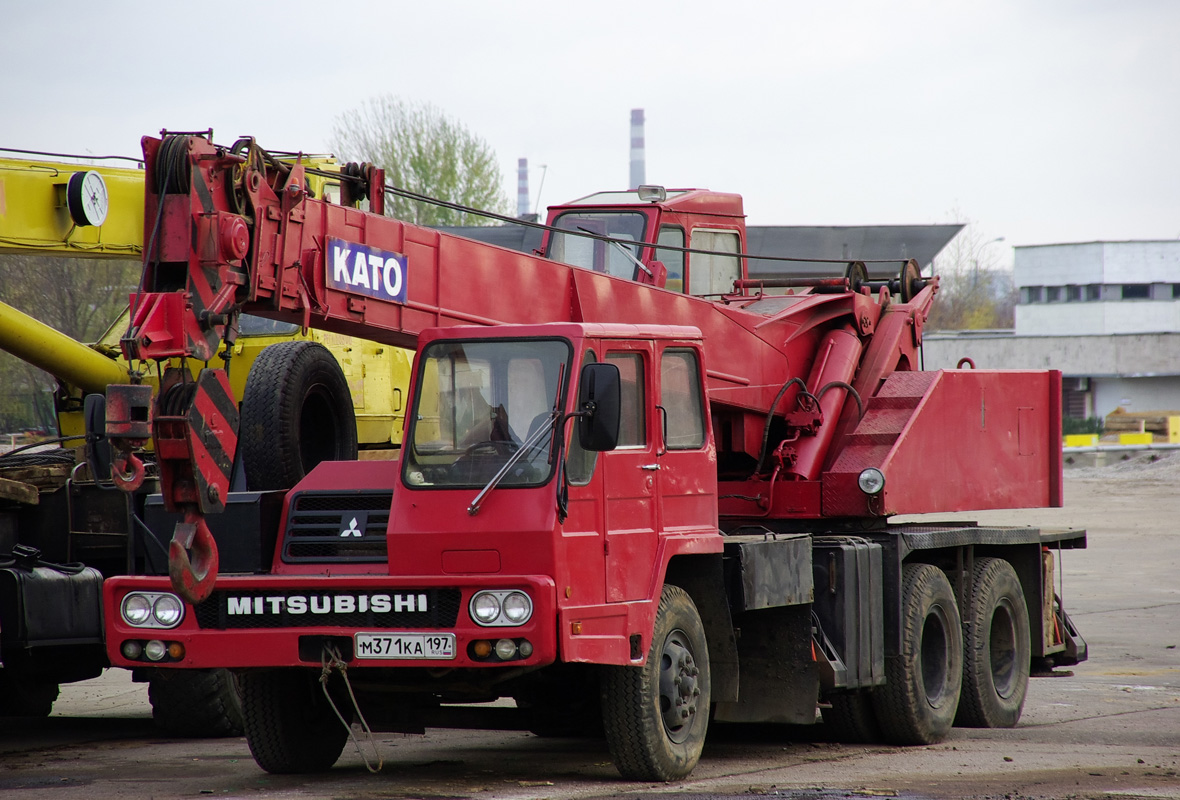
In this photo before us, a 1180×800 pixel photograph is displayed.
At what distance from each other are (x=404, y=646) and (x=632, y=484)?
1423 mm

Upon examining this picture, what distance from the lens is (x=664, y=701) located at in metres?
8.02

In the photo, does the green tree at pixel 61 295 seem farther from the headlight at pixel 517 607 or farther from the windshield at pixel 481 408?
the headlight at pixel 517 607

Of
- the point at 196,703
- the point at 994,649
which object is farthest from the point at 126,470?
the point at 994,649

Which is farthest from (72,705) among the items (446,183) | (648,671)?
(446,183)

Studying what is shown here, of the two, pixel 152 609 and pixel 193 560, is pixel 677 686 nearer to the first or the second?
pixel 193 560

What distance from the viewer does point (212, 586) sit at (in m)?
7.46

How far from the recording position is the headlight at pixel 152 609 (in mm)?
7641

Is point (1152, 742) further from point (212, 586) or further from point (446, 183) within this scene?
point (446, 183)

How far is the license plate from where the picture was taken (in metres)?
7.20

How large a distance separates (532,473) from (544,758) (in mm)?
2464

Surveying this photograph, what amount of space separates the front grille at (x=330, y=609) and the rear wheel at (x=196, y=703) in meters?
2.85

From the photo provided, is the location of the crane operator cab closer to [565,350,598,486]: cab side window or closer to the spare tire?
the spare tire

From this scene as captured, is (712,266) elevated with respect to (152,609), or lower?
elevated

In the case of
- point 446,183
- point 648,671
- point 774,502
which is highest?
point 446,183
